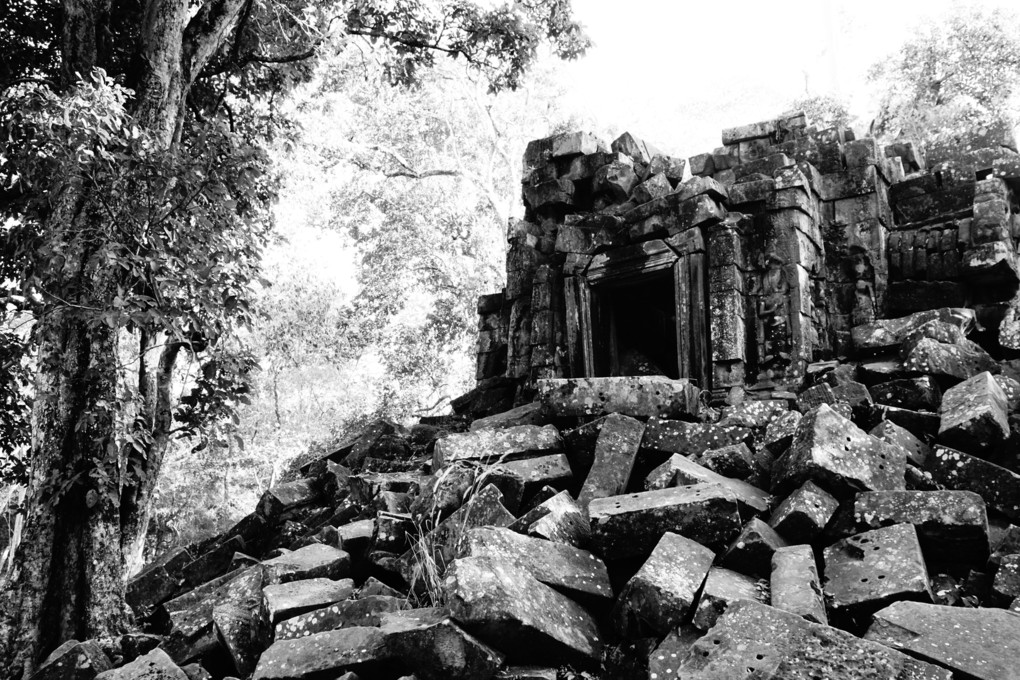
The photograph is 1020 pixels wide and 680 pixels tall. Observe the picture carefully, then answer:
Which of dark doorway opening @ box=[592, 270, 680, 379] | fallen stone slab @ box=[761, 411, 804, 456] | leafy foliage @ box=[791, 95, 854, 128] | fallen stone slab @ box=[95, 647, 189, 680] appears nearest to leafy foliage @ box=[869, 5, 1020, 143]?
leafy foliage @ box=[791, 95, 854, 128]

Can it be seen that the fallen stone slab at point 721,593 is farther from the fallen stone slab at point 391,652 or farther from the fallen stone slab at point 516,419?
the fallen stone slab at point 516,419

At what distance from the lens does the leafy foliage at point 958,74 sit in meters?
12.8

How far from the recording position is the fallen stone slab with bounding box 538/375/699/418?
18.4 feet

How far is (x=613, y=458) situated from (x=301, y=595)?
1995mm

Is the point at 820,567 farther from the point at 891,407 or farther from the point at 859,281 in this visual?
the point at 859,281

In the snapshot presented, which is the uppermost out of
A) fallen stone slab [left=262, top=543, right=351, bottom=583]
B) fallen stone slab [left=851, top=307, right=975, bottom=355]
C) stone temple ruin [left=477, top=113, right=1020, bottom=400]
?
stone temple ruin [left=477, top=113, right=1020, bottom=400]

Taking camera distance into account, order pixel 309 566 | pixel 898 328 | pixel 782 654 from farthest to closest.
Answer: pixel 898 328
pixel 309 566
pixel 782 654

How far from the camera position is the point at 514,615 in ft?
10.3

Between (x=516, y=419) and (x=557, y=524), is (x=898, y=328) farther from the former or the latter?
(x=557, y=524)

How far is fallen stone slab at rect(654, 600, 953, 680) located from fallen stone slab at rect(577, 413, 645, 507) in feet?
5.76

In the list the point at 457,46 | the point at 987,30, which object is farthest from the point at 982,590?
the point at 987,30

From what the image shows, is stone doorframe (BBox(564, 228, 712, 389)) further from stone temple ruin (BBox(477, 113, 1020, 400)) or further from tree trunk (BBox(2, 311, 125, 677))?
tree trunk (BBox(2, 311, 125, 677))

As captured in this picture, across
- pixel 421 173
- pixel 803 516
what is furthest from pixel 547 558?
pixel 421 173

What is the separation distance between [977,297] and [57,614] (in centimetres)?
761
